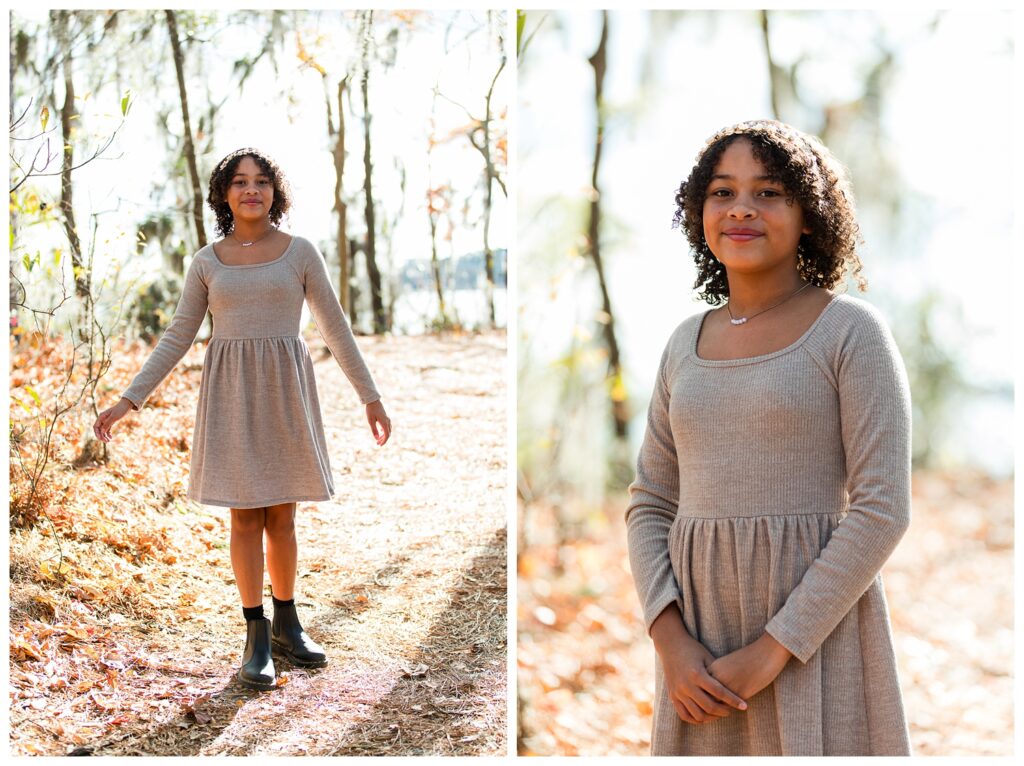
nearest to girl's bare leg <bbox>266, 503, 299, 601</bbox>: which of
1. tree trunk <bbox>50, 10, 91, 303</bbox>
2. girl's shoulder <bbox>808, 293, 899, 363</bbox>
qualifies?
tree trunk <bbox>50, 10, 91, 303</bbox>

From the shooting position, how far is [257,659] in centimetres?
214

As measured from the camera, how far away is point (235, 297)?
2.17 metres

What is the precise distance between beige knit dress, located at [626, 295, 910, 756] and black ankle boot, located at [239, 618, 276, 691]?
3.47 ft

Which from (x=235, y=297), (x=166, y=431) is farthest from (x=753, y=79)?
(x=166, y=431)

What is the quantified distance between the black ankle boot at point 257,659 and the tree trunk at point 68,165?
1215 mm

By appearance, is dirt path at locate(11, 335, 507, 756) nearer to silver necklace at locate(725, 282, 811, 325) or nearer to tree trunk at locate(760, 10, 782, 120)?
silver necklace at locate(725, 282, 811, 325)

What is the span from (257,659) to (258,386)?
2.26 feet

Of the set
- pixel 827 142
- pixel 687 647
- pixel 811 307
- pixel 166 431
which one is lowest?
pixel 687 647

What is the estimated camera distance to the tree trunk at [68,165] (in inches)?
101

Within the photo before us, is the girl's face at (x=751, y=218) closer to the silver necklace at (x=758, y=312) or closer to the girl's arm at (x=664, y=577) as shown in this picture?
the silver necklace at (x=758, y=312)

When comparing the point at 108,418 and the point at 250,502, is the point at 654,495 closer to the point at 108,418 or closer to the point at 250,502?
the point at 250,502

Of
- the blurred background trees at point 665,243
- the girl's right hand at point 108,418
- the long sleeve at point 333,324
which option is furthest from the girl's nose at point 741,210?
the blurred background trees at point 665,243

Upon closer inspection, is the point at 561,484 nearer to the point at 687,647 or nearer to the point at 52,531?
the point at 52,531

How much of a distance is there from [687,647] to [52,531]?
1942mm
